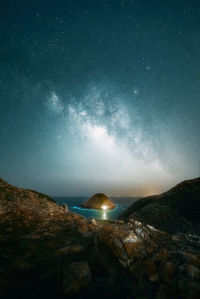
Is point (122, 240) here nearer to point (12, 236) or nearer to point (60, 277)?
point (60, 277)

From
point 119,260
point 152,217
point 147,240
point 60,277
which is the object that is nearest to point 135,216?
point 152,217

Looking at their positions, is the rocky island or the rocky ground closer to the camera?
the rocky ground

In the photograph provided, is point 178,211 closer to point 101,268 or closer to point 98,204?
point 101,268

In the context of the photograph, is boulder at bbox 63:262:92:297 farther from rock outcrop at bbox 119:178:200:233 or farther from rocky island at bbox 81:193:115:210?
rocky island at bbox 81:193:115:210

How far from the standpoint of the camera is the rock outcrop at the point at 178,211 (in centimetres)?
1294

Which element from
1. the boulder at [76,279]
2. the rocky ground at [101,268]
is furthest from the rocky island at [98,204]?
the boulder at [76,279]

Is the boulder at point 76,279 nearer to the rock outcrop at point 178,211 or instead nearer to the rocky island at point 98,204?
the rock outcrop at point 178,211

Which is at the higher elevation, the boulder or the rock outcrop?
the rock outcrop

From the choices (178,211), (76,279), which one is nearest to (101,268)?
(76,279)

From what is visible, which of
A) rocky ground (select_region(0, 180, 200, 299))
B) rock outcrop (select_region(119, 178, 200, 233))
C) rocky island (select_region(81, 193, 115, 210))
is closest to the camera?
rocky ground (select_region(0, 180, 200, 299))

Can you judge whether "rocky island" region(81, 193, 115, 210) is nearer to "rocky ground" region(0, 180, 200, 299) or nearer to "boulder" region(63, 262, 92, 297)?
"rocky ground" region(0, 180, 200, 299)

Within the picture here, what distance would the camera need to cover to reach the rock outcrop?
12.9 metres

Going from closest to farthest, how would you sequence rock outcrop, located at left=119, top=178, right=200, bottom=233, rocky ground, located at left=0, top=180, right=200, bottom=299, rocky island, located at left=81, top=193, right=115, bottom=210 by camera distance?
rocky ground, located at left=0, top=180, right=200, bottom=299
rock outcrop, located at left=119, top=178, right=200, bottom=233
rocky island, located at left=81, top=193, right=115, bottom=210

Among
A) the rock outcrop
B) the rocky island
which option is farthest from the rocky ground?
the rocky island
